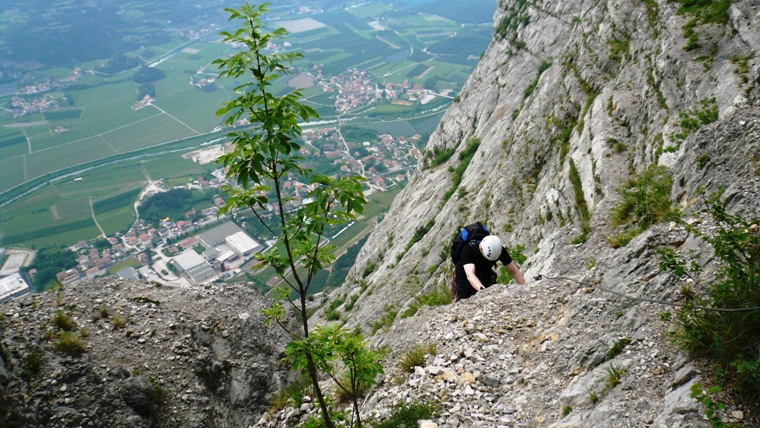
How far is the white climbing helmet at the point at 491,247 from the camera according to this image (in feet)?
27.4

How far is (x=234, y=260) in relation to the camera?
244 ft

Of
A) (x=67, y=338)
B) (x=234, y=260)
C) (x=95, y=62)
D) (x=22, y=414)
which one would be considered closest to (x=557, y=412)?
(x=22, y=414)

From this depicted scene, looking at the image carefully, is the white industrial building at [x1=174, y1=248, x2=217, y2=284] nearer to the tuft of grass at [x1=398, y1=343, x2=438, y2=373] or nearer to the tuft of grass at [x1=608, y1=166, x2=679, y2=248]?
the tuft of grass at [x1=398, y1=343, x2=438, y2=373]

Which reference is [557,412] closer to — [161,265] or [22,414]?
[22,414]

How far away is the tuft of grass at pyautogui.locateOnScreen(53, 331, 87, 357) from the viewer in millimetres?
7660

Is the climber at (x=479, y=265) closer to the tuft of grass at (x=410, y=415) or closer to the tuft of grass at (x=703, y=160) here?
the tuft of grass at (x=410, y=415)

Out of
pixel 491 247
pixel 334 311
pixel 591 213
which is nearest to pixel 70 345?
pixel 491 247

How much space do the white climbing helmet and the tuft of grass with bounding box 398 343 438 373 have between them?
205cm

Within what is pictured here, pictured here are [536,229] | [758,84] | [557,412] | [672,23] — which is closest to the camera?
[557,412]

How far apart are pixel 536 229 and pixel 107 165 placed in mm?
123763

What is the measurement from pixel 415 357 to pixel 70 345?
625 cm

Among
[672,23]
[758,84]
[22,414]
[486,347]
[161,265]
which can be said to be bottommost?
[161,265]

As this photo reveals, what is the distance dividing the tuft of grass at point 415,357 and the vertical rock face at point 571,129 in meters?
4.10

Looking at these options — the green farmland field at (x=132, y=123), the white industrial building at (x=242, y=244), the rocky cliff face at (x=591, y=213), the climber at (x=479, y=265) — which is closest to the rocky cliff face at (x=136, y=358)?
the rocky cliff face at (x=591, y=213)
